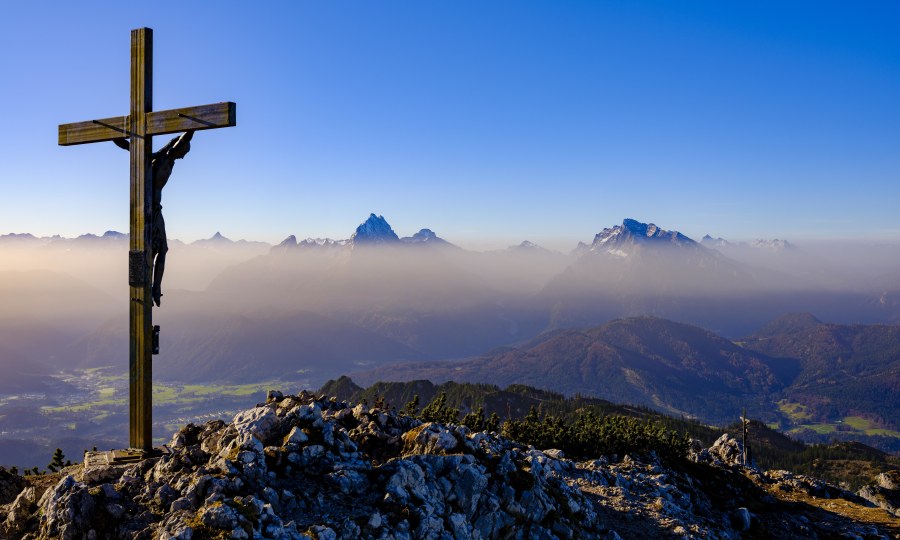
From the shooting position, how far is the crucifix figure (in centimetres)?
1662

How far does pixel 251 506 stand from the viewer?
529 inches

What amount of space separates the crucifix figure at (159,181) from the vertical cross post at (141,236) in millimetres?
189

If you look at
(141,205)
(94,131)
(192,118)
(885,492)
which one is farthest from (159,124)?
(885,492)

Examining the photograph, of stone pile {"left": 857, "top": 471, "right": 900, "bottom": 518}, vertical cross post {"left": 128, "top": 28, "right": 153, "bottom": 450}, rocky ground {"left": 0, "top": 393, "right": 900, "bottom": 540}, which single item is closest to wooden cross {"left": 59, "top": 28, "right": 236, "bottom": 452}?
vertical cross post {"left": 128, "top": 28, "right": 153, "bottom": 450}

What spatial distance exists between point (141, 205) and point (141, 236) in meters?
0.88

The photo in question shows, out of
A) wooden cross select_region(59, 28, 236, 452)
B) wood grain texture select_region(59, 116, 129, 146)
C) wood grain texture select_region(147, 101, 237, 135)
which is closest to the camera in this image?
wood grain texture select_region(147, 101, 237, 135)

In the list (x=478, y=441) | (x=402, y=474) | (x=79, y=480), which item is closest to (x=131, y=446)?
(x=79, y=480)

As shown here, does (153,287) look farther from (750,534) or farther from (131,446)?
(750,534)

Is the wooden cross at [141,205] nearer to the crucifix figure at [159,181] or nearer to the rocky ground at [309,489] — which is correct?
the crucifix figure at [159,181]

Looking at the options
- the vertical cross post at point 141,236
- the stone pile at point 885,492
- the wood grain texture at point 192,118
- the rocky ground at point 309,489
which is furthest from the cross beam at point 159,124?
the stone pile at point 885,492

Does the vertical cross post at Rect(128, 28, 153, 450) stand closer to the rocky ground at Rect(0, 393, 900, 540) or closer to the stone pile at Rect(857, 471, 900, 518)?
the rocky ground at Rect(0, 393, 900, 540)

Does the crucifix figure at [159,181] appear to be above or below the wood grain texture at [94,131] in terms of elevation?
below

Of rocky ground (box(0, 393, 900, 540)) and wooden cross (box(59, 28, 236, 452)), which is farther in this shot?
wooden cross (box(59, 28, 236, 452))

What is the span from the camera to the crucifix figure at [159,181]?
16.6 m
